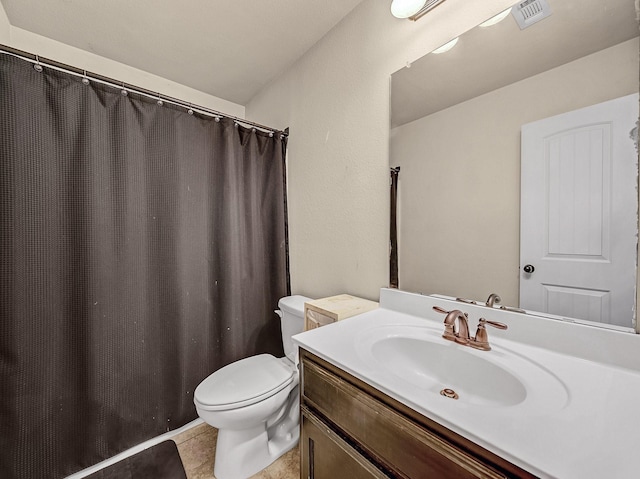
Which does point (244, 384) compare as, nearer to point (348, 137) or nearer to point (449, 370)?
point (449, 370)

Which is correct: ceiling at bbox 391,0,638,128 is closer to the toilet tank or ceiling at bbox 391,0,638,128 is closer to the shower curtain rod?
the shower curtain rod

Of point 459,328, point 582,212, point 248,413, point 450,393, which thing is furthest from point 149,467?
point 582,212

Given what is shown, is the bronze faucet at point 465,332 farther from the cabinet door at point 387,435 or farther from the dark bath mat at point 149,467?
the dark bath mat at point 149,467

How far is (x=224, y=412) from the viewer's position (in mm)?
1115

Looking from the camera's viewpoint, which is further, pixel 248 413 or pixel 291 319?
pixel 291 319

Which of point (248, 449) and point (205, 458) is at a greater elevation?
point (248, 449)

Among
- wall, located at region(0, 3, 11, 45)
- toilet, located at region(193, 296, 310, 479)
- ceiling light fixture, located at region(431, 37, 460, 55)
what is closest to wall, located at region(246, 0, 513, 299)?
ceiling light fixture, located at region(431, 37, 460, 55)

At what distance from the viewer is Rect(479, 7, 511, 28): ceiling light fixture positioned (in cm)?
92

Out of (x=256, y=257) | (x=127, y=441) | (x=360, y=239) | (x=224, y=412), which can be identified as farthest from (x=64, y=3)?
(x=127, y=441)

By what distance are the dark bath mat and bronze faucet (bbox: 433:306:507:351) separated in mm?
1385

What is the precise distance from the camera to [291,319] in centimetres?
163

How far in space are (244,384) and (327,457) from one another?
1.89 feet

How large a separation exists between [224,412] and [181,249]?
89 cm

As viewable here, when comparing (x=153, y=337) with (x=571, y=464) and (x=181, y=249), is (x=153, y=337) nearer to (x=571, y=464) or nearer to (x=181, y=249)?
(x=181, y=249)
